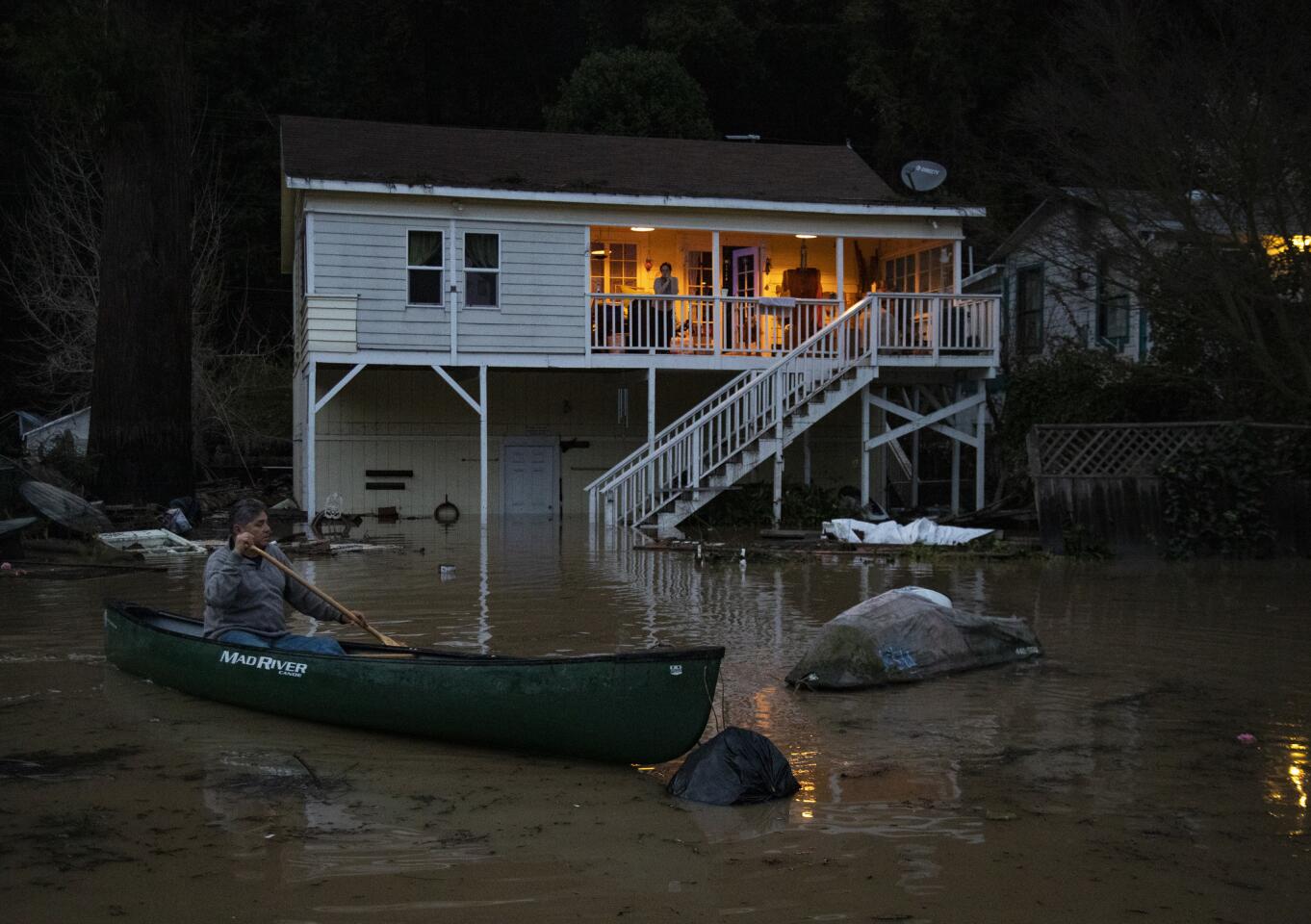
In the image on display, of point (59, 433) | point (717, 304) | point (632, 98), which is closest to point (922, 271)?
point (717, 304)

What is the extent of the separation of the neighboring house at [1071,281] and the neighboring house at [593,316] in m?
1.76

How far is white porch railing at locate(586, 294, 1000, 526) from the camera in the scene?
21797 millimetres

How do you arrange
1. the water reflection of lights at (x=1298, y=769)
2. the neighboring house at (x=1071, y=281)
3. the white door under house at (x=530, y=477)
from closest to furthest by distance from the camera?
the water reflection of lights at (x=1298, y=769)
the neighboring house at (x=1071, y=281)
the white door under house at (x=530, y=477)

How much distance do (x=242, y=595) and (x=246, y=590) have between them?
4cm

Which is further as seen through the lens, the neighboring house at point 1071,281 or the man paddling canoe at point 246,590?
the neighboring house at point 1071,281

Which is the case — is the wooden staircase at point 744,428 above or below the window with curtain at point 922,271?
below

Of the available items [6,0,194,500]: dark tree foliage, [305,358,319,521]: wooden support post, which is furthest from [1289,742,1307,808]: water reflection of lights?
[6,0,194,500]: dark tree foliage

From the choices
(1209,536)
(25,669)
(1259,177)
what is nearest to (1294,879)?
(25,669)

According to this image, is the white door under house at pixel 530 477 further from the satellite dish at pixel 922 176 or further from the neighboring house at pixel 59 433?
the satellite dish at pixel 922 176

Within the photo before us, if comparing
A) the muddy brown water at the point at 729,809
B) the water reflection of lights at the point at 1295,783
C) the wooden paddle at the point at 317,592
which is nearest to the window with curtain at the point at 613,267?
the muddy brown water at the point at 729,809

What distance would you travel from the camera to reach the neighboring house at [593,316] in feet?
75.3

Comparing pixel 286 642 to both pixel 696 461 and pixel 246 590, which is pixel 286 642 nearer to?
pixel 246 590

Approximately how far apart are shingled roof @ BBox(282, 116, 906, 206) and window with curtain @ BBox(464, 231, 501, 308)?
1.06 meters

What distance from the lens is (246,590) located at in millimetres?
8812
